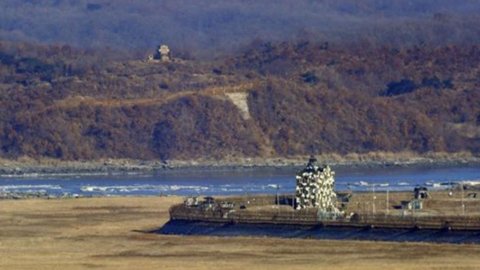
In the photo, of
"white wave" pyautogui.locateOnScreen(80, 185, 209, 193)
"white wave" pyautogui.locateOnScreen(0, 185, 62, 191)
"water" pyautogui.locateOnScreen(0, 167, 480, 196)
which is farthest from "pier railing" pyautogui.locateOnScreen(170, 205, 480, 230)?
"white wave" pyautogui.locateOnScreen(0, 185, 62, 191)

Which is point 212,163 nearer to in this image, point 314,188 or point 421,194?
point 421,194

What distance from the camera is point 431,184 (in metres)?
103

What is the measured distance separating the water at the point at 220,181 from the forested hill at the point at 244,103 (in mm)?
14713

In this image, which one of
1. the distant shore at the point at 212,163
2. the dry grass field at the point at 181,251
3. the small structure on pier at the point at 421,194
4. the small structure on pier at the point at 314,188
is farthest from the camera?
the distant shore at the point at 212,163

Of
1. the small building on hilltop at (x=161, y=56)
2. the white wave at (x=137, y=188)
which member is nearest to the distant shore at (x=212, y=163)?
the small building on hilltop at (x=161, y=56)

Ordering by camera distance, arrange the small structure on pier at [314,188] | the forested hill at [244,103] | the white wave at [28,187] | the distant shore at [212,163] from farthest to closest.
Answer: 1. the forested hill at [244,103]
2. the distant shore at [212,163]
3. the white wave at [28,187]
4. the small structure on pier at [314,188]

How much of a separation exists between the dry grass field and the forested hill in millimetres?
70519

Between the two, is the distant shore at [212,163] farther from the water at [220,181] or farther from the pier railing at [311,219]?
the pier railing at [311,219]

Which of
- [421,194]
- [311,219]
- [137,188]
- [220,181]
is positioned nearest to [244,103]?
[220,181]

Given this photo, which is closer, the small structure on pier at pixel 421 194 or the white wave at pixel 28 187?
the small structure on pier at pixel 421 194

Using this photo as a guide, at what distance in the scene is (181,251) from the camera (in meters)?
65.8

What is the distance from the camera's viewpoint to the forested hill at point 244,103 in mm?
151375

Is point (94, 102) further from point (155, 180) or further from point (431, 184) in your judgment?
point (431, 184)

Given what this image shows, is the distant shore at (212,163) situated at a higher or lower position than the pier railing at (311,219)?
higher
